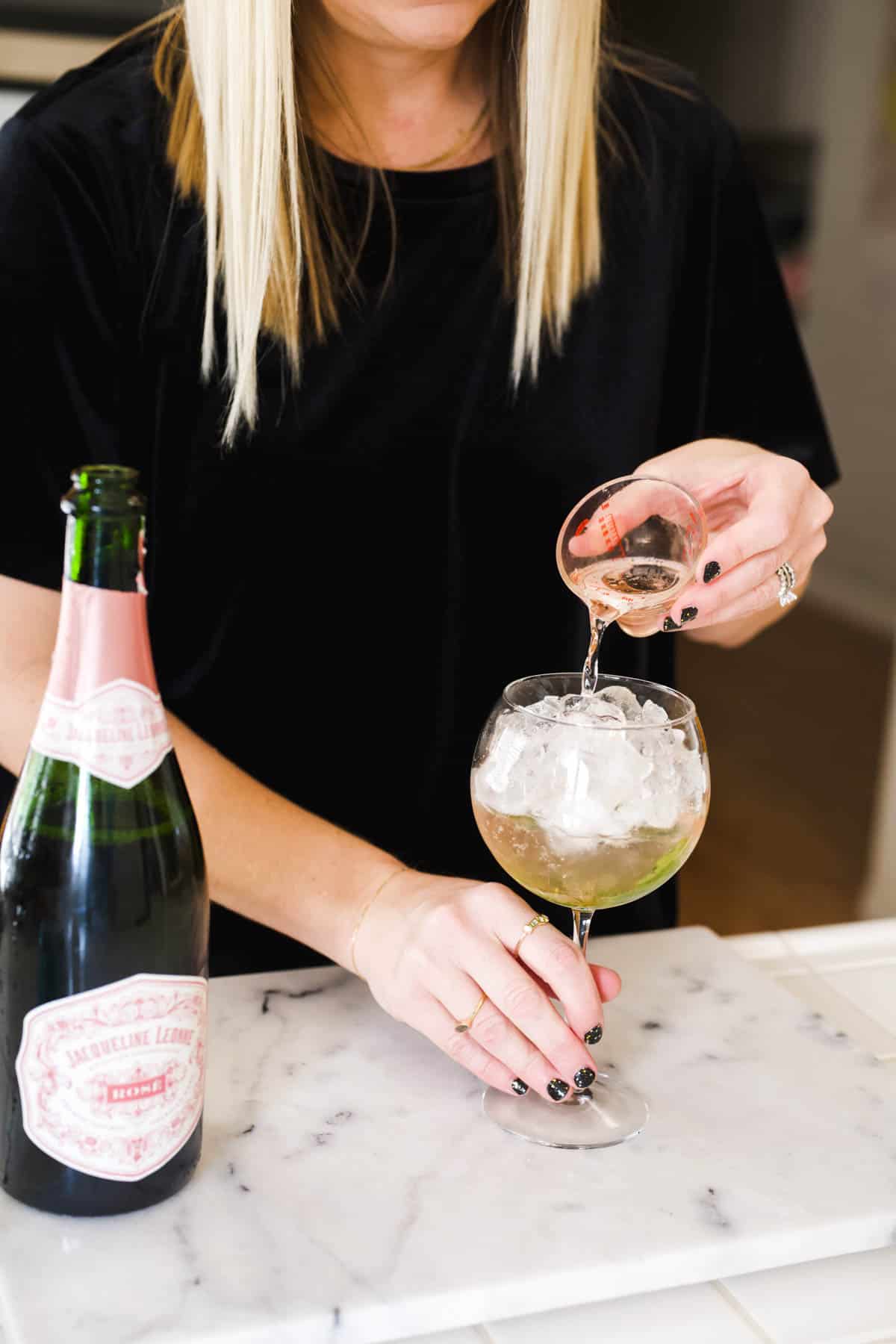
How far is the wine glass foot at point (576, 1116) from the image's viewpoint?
2.74 ft

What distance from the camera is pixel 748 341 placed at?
4.59 feet

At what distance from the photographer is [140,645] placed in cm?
68

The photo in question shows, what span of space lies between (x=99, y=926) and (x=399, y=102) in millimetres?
854

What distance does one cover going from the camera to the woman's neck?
1232 mm

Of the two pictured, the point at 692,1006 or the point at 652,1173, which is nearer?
the point at 652,1173

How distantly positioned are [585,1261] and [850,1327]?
0.45 feet

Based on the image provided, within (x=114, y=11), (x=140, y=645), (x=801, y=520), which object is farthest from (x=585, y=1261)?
(x=114, y=11)

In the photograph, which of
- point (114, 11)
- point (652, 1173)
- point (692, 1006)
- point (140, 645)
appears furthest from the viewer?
point (114, 11)

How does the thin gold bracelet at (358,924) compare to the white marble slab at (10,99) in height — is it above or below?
below

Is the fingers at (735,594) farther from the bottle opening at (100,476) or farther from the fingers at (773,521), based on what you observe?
the bottle opening at (100,476)

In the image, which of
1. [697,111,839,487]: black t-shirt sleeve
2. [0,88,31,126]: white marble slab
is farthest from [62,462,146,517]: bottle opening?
[0,88,31,126]: white marble slab

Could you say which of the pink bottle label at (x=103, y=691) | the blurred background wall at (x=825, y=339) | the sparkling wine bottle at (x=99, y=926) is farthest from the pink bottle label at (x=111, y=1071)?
the blurred background wall at (x=825, y=339)

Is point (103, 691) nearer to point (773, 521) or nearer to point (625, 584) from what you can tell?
point (625, 584)

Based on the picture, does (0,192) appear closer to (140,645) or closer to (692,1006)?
(140,645)
